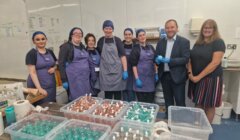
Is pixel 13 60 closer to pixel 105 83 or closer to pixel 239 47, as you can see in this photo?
pixel 105 83

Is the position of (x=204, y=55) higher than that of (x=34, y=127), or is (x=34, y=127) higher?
(x=204, y=55)

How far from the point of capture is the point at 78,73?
2.00 m

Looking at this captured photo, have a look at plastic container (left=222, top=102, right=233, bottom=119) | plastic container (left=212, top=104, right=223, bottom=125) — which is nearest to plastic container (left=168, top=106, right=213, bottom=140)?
plastic container (left=212, top=104, right=223, bottom=125)

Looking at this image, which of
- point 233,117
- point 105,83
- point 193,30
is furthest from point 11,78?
point 233,117

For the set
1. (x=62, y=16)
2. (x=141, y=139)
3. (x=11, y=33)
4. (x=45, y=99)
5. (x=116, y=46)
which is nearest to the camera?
(x=141, y=139)

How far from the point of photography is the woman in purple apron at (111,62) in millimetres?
2188

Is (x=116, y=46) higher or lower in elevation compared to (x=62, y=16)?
lower

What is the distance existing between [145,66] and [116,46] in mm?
450

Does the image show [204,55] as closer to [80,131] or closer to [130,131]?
[130,131]

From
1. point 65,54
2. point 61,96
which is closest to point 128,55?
point 65,54

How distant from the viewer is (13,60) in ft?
9.01

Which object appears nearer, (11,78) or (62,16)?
(11,78)

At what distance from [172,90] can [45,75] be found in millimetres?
1508

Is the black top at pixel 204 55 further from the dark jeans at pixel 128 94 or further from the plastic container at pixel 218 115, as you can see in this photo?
the dark jeans at pixel 128 94
